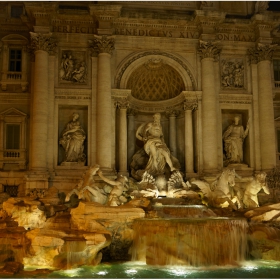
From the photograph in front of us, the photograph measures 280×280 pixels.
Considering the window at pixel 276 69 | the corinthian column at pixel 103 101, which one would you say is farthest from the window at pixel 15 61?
the window at pixel 276 69

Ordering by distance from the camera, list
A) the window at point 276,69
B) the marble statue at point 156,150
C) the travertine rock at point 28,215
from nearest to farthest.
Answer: the travertine rock at point 28,215 < the marble statue at point 156,150 < the window at point 276,69

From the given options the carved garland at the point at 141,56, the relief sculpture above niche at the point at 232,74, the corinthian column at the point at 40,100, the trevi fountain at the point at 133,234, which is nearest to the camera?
the trevi fountain at the point at 133,234

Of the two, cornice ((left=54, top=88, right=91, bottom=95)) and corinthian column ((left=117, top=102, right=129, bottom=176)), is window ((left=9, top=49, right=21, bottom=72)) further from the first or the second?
corinthian column ((left=117, top=102, right=129, bottom=176))

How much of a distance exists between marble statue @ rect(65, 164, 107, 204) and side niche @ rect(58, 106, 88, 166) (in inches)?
136

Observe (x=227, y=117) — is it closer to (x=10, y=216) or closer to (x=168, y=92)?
(x=168, y=92)

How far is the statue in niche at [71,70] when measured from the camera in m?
20.7

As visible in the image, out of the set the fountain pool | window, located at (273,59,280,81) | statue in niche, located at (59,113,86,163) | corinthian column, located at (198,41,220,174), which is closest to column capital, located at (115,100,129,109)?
statue in niche, located at (59,113,86,163)

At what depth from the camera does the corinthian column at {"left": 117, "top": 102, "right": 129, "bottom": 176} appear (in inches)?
799

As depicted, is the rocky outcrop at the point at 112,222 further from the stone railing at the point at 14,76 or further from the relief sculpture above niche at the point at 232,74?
the relief sculpture above niche at the point at 232,74

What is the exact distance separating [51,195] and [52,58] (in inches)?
290

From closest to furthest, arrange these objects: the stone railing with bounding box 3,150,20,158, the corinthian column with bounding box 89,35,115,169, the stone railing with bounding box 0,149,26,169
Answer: the corinthian column with bounding box 89,35,115,169 → the stone railing with bounding box 0,149,26,169 → the stone railing with bounding box 3,150,20,158

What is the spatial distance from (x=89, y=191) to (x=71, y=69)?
7427mm

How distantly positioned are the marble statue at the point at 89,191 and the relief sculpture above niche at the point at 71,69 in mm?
6103

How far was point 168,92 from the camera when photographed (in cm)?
2264
